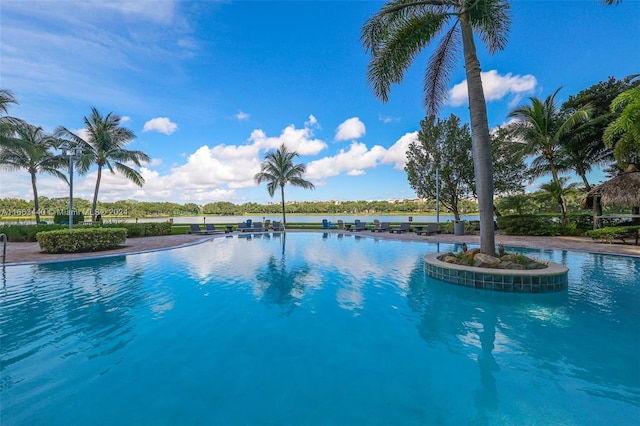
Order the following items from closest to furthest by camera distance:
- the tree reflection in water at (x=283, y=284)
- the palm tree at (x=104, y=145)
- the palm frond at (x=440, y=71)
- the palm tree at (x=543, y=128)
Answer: the tree reflection in water at (x=283, y=284)
the palm frond at (x=440, y=71)
the palm tree at (x=543, y=128)
the palm tree at (x=104, y=145)

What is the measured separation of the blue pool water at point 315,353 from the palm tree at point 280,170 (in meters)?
19.7

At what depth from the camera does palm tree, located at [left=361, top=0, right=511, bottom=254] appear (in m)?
7.63

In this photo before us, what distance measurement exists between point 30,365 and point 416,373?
500 centimetres

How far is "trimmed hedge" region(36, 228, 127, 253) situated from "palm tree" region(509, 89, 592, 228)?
26.1m

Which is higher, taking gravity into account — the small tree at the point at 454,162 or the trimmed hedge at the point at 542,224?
the small tree at the point at 454,162

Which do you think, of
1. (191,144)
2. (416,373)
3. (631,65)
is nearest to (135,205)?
(191,144)

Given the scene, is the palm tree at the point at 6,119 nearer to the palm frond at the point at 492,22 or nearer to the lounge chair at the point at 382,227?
the palm frond at the point at 492,22

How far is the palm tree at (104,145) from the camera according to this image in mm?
19812

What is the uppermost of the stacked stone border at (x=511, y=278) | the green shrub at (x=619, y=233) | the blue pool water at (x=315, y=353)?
Result: the green shrub at (x=619, y=233)

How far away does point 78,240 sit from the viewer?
11.9 meters

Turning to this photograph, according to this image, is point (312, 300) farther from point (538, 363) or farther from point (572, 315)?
point (572, 315)

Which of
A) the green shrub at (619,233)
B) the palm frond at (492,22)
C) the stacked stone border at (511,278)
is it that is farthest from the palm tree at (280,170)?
the green shrub at (619,233)

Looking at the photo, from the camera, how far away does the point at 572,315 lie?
503 cm

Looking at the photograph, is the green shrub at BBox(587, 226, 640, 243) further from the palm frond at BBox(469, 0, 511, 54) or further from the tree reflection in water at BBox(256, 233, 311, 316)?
the tree reflection in water at BBox(256, 233, 311, 316)
